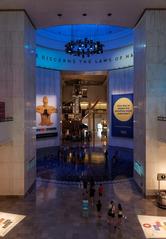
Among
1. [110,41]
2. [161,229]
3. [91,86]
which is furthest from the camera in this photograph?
[91,86]

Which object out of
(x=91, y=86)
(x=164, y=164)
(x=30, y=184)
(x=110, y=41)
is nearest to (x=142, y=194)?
(x=164, y=164)

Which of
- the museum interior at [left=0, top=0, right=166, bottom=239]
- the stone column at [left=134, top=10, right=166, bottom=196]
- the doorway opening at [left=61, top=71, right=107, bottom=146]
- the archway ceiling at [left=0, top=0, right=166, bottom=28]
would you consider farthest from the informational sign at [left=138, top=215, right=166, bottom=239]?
the doorway opening at [left=61, top=71, right=107, bottom=146]

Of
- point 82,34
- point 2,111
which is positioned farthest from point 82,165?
point 82,34

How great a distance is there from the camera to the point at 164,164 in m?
13.8

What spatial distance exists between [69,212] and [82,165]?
9752 millimetres

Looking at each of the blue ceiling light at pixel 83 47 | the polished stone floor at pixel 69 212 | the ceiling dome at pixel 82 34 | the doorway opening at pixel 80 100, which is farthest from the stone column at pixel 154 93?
the doorway opening at pixel 80 100

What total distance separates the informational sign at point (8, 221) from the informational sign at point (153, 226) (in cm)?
516

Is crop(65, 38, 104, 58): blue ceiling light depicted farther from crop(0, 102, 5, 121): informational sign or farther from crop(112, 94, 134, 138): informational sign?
crop(0, 102, 5, 121): informational sign

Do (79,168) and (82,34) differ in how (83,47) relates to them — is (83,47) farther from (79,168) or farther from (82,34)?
(79,168)

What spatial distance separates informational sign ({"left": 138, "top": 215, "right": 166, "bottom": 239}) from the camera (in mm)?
9680

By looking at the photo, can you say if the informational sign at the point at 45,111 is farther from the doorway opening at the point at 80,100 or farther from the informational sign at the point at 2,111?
the informational sign at the point at 2,111

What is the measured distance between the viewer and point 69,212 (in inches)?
461

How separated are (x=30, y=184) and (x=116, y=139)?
16582mm

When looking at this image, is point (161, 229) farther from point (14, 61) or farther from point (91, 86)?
point (91, 86)
